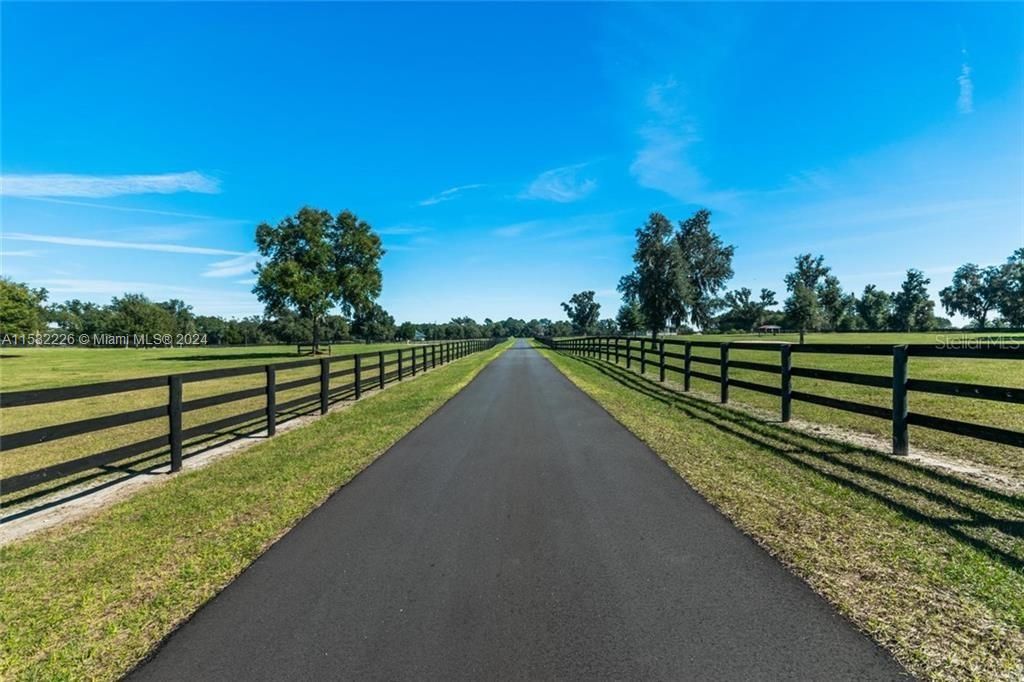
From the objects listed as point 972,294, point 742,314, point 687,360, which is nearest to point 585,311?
point 742,314

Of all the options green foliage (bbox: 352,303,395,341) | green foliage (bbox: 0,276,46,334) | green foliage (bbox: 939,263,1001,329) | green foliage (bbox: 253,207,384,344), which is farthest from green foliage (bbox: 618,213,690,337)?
green foliage (bbox: 939,263,1001,329)

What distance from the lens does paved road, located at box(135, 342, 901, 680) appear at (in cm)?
237

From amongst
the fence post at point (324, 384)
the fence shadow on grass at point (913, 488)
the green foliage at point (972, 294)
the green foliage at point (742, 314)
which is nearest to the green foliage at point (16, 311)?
the fence post at point (324, 384)

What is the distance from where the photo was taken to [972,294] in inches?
4609

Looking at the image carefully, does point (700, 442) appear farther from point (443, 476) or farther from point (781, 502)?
point (443, 476)

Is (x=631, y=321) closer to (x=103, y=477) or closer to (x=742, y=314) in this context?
(x=742, y=314)

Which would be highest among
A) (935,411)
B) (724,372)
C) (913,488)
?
(724,372)

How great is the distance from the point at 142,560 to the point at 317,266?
130 ft

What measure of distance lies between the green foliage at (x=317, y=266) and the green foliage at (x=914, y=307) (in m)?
123

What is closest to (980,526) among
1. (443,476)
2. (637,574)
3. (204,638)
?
(637,574)

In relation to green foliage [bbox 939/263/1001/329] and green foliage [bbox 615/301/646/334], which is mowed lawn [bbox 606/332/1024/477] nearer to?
green foliage [bbox 615/301/646/334]

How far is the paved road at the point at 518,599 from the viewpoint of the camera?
237 centimetres

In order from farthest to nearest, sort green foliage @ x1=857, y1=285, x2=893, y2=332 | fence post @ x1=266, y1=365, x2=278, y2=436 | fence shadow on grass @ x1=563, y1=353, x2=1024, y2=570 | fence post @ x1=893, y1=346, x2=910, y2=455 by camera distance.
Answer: green foliage @ x1=857, y1=285, x2=893, y2=332
fence post @ x1=266, y1=365, x2=278, y2=436
fence post @ x1=893, y1=346, x2=910, y2=455
fence shadow on grass @ x1=563, y1=353, x2=1024, y2=570

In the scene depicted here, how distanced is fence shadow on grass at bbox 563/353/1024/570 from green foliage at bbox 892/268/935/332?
439 ft
